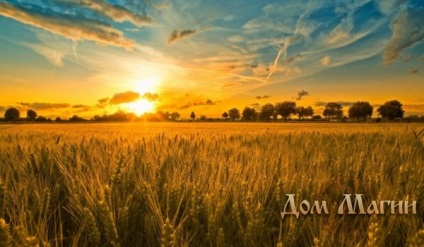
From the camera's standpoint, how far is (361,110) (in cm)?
10825

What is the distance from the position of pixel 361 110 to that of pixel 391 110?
12.4 meters

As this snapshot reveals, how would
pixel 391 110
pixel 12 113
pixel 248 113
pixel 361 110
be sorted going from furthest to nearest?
pixel 248 113
pixel 361 110
pixel 391 110
pixel 12 113

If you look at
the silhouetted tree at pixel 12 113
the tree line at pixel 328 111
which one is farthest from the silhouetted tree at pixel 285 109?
the silhouetted tree at pixel 12 113

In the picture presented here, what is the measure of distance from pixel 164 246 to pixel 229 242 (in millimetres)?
466

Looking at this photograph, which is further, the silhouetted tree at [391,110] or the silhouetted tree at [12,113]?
the silhouetted tree at [391,110]

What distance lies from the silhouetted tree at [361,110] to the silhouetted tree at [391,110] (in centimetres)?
358

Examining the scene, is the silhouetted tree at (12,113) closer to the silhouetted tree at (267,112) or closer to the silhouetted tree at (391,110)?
the silhouetted tree at (267,112)

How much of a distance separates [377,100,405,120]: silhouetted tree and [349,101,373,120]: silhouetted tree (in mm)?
3578

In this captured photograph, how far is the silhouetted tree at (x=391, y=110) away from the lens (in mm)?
95012

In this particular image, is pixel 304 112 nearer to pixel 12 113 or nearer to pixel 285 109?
pixel 285 109

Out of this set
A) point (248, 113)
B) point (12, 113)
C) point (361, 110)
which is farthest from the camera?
point (248, 113)

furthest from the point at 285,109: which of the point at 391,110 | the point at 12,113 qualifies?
the point at 12,113

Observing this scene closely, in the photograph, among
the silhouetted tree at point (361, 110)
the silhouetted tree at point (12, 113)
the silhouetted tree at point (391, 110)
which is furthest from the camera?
the silhouetted tree at point (361, 110)

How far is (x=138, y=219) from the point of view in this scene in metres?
1.94
